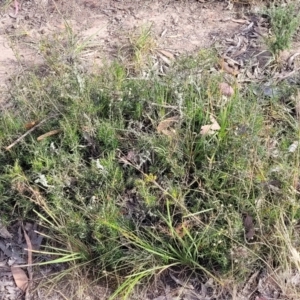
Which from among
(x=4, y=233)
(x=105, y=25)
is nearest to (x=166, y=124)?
(x=4, y=233)

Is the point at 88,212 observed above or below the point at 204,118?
below

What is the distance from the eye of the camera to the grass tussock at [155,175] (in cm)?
285

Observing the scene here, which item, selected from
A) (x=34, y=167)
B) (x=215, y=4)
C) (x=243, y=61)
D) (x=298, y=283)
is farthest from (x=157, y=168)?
(x=215, y=4)

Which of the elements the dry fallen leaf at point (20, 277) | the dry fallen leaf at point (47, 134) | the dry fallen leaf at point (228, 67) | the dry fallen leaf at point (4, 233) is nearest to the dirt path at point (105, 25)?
the dry fallen leaf at point (228, 67)

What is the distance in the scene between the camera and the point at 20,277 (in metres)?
3.03

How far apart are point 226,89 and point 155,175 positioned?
0.76 m

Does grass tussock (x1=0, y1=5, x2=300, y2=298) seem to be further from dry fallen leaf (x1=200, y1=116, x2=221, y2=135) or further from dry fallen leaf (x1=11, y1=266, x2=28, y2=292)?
dry fallen leaf (x1=11, y1=266, x2=28, y2=292)

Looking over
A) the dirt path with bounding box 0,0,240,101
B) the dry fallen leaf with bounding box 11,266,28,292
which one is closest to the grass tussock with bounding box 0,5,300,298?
the dry fallen leaf with bounding box 11,266,28,292

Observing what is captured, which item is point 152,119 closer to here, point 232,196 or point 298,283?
point 232,196

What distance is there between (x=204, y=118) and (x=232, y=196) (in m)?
0.52

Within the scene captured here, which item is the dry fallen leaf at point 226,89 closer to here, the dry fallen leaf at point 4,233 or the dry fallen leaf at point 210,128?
the dry fallen leaf at point 210,128

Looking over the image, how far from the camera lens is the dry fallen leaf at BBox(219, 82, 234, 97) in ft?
11.1

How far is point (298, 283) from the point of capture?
9.30ft

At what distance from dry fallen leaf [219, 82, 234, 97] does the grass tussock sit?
41 mm
